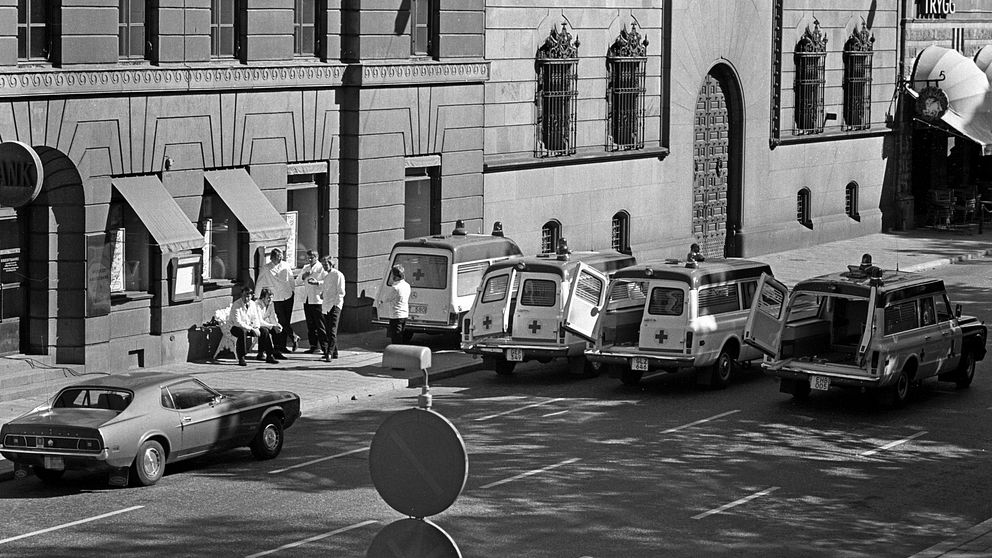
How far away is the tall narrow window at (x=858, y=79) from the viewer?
1836 inches

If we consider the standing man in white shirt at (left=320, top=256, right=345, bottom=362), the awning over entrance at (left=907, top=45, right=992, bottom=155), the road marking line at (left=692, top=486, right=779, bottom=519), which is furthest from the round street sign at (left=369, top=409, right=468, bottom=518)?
the awning over entrance at (left=907, top=45, right=992, bottom=155)

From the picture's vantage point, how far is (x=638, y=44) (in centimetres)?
3809

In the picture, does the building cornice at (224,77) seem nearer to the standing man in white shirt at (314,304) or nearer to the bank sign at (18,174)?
the bank sign at (18,174)

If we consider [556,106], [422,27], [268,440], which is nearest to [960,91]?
[556,106]

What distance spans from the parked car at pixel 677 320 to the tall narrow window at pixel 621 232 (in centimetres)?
1189

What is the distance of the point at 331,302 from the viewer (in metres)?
27.6

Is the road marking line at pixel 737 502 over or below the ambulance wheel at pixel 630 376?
below

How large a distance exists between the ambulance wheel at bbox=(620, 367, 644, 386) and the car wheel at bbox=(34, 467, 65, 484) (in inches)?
377

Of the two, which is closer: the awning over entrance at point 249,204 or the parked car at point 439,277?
the awning over entrance at point 249,204

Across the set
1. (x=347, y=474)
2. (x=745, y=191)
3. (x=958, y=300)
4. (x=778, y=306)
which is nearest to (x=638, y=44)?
(x=745, y=191)

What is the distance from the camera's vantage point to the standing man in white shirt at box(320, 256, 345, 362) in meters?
27.5

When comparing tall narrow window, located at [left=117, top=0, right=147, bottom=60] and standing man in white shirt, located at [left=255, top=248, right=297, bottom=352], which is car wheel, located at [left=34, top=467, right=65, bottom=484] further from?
tall narrow window, located at [left=117, top=0, right=147, bottom=60]

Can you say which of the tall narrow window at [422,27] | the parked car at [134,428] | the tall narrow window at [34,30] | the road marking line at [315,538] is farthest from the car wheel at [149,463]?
the tall narrow window at [422,27]

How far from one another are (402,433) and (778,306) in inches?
701
